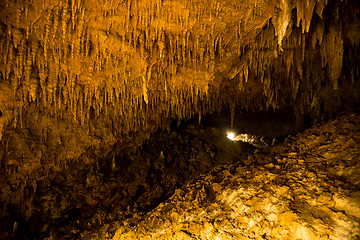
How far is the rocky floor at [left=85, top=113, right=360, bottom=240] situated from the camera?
→ 10.1 feet

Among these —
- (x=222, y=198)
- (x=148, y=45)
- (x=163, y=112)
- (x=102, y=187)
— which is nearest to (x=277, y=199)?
(x=222, y=198)

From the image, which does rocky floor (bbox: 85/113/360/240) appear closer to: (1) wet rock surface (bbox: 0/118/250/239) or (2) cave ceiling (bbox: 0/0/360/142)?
(1) wet rock surface (bbox: 0/118/250/239)

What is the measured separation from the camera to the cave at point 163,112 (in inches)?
143

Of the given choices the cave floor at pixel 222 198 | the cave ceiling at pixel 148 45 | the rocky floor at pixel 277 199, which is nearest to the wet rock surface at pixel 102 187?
the cave floor at pixel 222 198

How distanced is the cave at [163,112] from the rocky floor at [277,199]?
0.08 ft

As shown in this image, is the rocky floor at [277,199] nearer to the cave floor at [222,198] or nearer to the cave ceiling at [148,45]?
the cave floor at [222,198]

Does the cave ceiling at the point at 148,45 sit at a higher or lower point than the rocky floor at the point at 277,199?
higher

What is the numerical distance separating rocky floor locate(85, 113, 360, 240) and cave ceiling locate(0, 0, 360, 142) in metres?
2.16

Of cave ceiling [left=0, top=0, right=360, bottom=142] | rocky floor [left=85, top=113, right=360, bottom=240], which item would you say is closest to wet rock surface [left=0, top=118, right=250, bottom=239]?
rocky floor [left=85, top=113, right=360, bottom=240]

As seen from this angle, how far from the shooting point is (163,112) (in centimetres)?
909

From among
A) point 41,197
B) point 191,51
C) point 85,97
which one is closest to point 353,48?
point 191,51

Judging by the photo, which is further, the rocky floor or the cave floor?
the cave floor

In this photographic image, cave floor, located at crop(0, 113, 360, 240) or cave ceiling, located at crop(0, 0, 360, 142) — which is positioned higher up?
cave ceiling, located at crop(0, 0, 360, 142)

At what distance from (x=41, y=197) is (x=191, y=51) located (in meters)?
7.88
